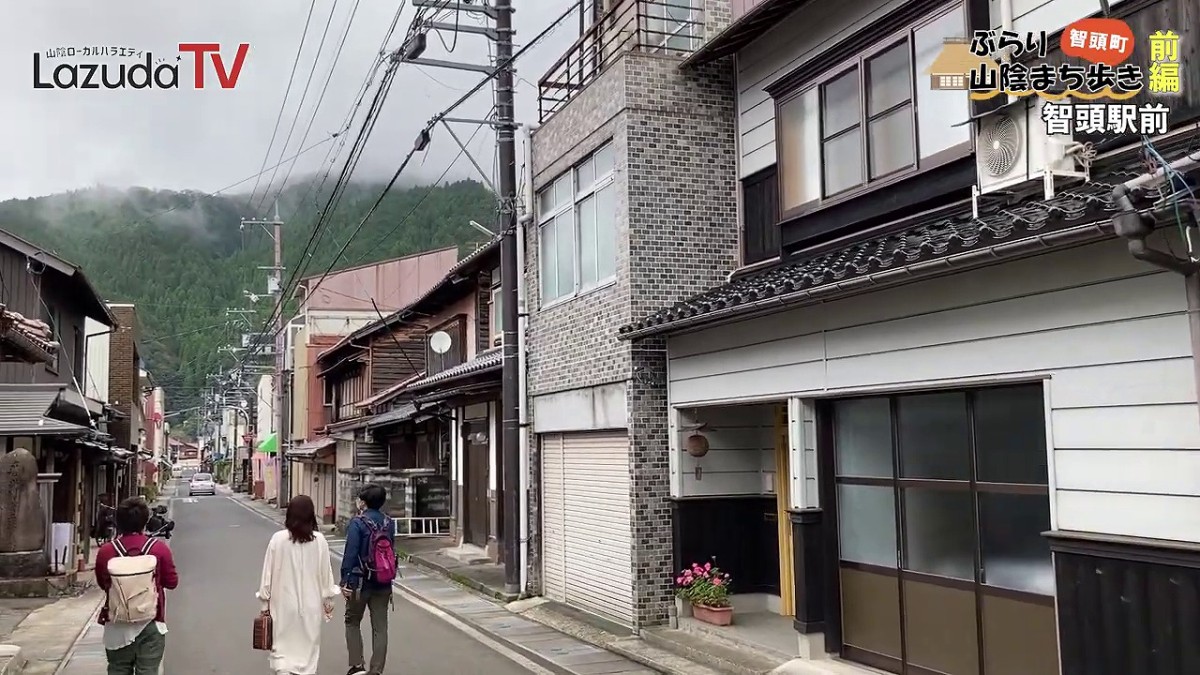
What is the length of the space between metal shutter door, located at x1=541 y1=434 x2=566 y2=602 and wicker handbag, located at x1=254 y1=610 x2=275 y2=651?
23.1 feet

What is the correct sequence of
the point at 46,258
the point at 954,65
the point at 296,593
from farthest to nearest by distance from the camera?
the point at 46,258
the point at 954,65
the point at 296,593

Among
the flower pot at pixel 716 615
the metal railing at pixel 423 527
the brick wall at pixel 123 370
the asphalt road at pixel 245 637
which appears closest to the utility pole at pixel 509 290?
the asphalt road at pixel 245 637

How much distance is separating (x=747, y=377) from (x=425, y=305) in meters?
19.0

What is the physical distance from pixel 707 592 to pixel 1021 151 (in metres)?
6.16

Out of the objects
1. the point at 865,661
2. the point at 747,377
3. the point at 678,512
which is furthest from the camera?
the point at 678,512

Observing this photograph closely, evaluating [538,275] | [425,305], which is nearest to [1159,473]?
[538,275]

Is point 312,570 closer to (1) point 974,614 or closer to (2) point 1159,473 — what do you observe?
(1) point 974,614

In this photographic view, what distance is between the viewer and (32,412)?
62.3ft

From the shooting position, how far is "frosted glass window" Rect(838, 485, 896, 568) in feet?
30.6

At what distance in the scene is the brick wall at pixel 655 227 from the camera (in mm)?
12266

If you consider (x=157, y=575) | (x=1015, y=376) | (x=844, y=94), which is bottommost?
(x=157, y=575)

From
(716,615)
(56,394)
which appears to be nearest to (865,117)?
(716,615)

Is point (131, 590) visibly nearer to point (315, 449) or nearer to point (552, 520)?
point (552, 520)

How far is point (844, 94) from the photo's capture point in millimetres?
10922
